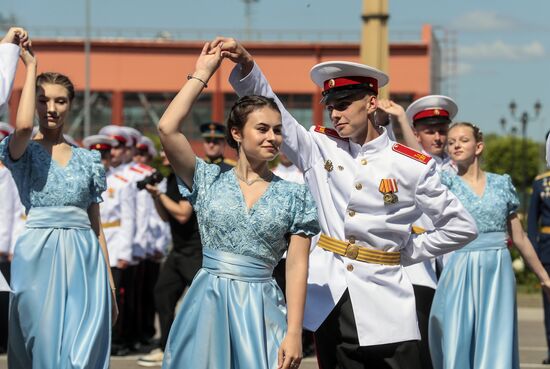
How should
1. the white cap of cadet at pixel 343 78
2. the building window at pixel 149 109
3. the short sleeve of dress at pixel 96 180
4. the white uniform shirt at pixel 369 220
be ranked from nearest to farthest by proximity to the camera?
1. the white uniform shirt at pixel 369 220
2. the white cap of cadet at pixel 343 78
3. the short sleeve of dress at pixel 96 180
4. the building window at pixel 149 109

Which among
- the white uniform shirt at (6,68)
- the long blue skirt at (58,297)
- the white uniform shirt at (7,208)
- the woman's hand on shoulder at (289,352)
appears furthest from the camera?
the white uniform shirt at (7,208)

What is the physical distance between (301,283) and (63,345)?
181 centimetres

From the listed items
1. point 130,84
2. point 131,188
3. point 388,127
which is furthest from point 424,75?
point 388,127

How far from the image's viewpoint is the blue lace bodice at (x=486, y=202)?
24.6 feet

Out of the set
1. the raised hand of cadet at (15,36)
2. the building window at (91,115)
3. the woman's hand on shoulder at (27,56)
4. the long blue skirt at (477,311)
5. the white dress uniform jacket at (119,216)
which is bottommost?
the long blue skirt at (477,311)

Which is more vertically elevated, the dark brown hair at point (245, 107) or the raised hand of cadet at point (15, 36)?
the raised hand of cadet at point (15, 36)

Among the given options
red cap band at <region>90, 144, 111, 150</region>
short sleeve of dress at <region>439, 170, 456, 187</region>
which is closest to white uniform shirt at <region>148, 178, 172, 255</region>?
red cap band at <region>90, 144, 111, 150</region>

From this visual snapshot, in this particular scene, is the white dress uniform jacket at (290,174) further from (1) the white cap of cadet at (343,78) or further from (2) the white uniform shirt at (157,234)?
(1) the white cap of cadet at (343,78)

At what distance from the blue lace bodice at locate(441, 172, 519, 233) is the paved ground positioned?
2.60m

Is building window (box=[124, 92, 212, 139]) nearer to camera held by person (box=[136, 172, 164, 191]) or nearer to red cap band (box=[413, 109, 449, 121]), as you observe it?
camera held by person (box=[136, 172, 164, 191])

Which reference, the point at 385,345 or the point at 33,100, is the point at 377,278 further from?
the point at 33,100

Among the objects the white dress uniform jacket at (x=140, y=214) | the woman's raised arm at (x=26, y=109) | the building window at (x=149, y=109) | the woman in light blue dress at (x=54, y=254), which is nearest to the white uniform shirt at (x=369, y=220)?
the woman's raised arm at (x=26, y=109)

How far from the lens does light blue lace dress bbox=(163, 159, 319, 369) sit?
185 inches

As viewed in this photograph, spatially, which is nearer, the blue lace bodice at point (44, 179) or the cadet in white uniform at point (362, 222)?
the cadet in white uniform at point (362, 222)
